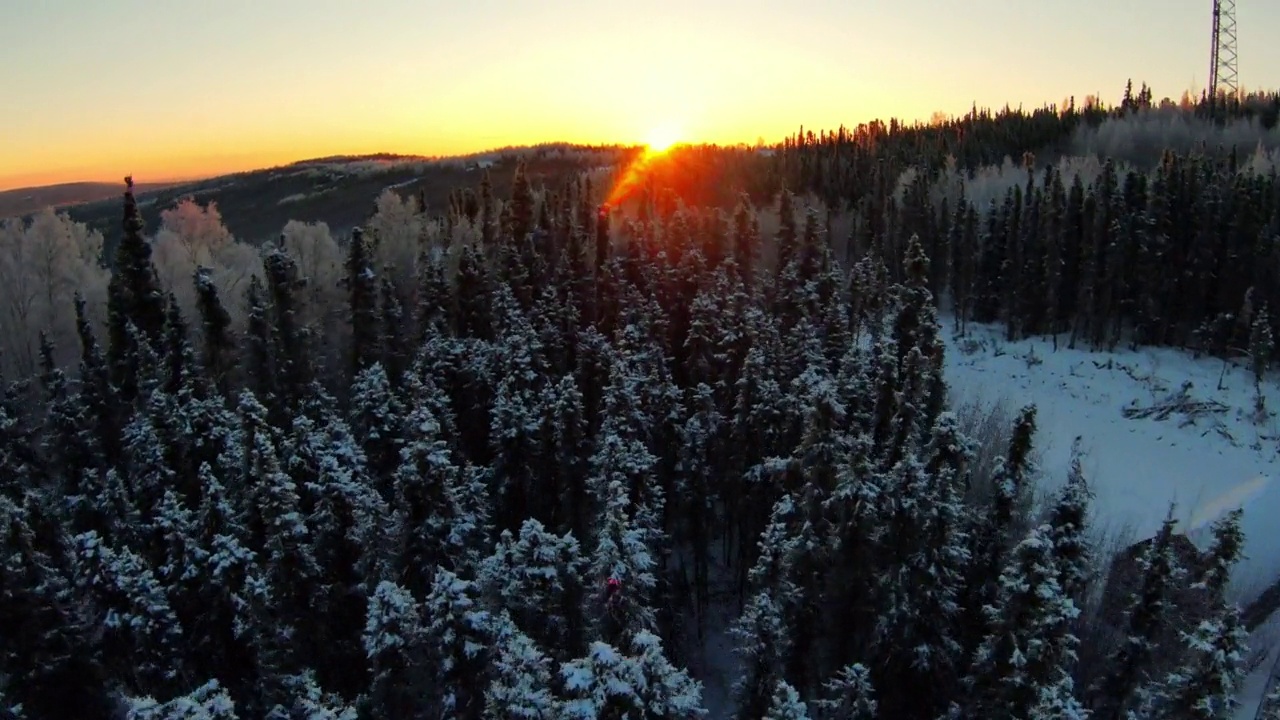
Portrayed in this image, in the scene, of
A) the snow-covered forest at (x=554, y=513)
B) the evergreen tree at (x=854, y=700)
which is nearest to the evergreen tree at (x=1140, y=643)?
the snow-covered forest at (x=554, y=513)

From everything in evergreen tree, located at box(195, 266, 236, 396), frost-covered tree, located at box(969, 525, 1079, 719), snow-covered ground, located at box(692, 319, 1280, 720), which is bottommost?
snow-covered ground, located at box(692, 319, 1280, 720)

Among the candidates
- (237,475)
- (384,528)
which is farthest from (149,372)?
(384,528)

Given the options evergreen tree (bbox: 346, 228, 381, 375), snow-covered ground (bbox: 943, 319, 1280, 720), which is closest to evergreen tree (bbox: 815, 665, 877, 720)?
snow-covered ground (bbox: 943, 319, 1280, 720)

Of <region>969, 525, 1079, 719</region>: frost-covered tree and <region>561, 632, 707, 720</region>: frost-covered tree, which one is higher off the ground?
<region>561, 632, 707, 720</region>: frost-covered tree

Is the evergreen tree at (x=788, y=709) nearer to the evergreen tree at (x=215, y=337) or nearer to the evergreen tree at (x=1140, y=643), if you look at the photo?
the evergreen tree at (x=1140, y=643)

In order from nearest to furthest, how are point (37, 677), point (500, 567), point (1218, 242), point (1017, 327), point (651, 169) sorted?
point (500, 567) → point (37, 677) → point (1218, 242) → point (1017, 327) → point (651, 169)

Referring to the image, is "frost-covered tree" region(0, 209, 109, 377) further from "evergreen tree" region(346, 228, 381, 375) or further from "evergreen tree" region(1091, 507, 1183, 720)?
"evergreen tree" region(1091, 507, 1183, 720)

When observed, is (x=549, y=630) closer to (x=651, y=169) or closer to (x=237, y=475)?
(x=237, y=475)
